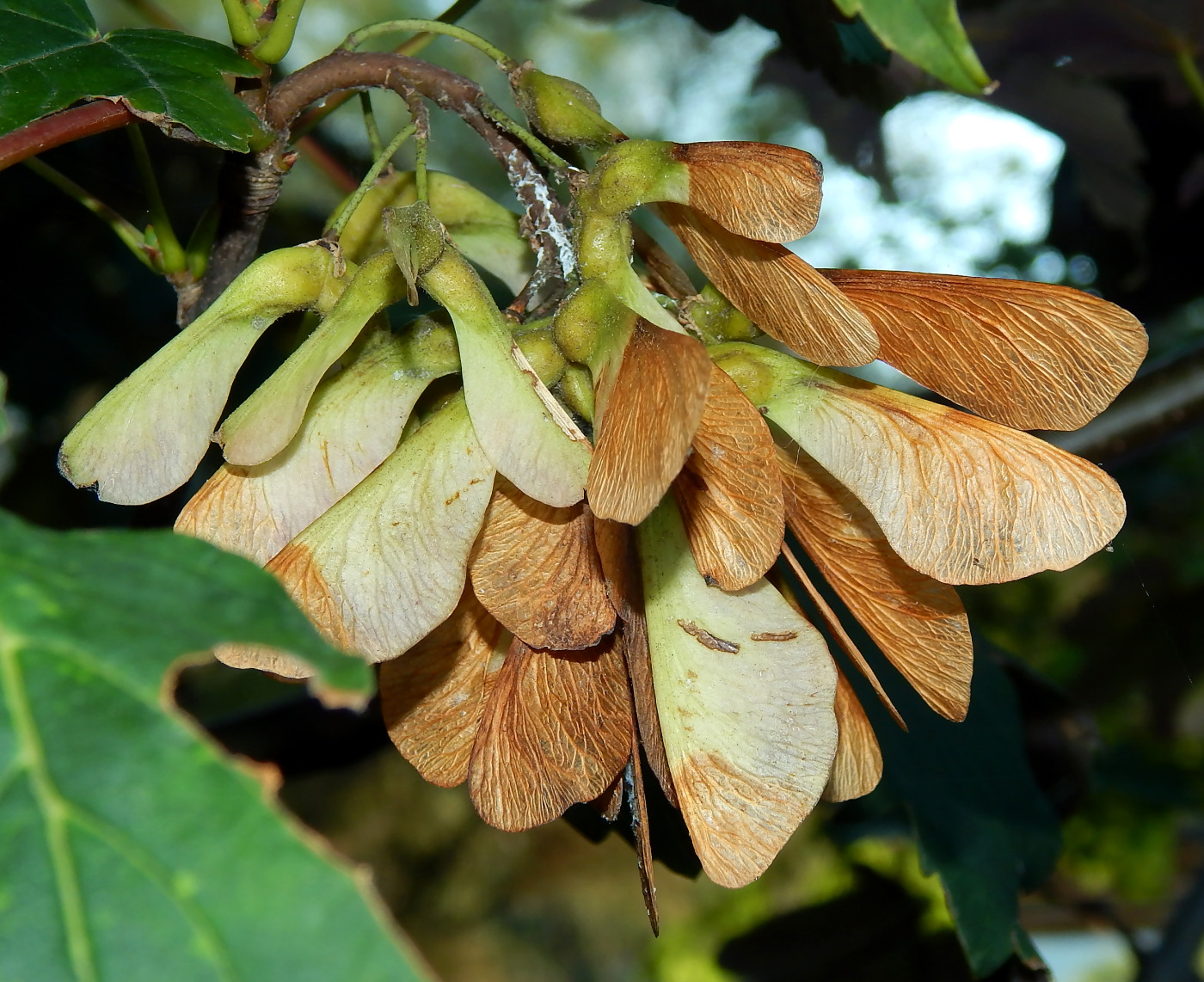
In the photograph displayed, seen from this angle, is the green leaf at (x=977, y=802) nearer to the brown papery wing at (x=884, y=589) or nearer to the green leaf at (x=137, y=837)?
the brown papery wing at (x=884, y=589)

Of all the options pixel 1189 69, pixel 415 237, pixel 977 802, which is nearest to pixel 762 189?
pixel 415 237

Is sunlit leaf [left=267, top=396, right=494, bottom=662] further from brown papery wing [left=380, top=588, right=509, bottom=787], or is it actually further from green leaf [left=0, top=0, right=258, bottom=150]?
green leaf [left=0, top=0, right=258, bottom=150]

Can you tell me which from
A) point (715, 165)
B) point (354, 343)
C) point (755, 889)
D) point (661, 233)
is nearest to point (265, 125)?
point (354, 343)

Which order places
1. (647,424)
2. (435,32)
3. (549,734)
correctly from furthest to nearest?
(435,32) → (549,734) → (647,424)

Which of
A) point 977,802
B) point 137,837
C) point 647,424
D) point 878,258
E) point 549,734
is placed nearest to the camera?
point 137,837

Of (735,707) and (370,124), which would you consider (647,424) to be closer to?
(735,707)

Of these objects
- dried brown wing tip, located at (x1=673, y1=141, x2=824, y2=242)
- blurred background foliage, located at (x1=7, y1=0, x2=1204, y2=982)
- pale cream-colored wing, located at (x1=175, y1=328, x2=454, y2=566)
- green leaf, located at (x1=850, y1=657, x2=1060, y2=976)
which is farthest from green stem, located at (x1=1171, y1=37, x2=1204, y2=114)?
pale cream-colored wing, located at (x1=175, y1=328, x2=454, y2=566)
